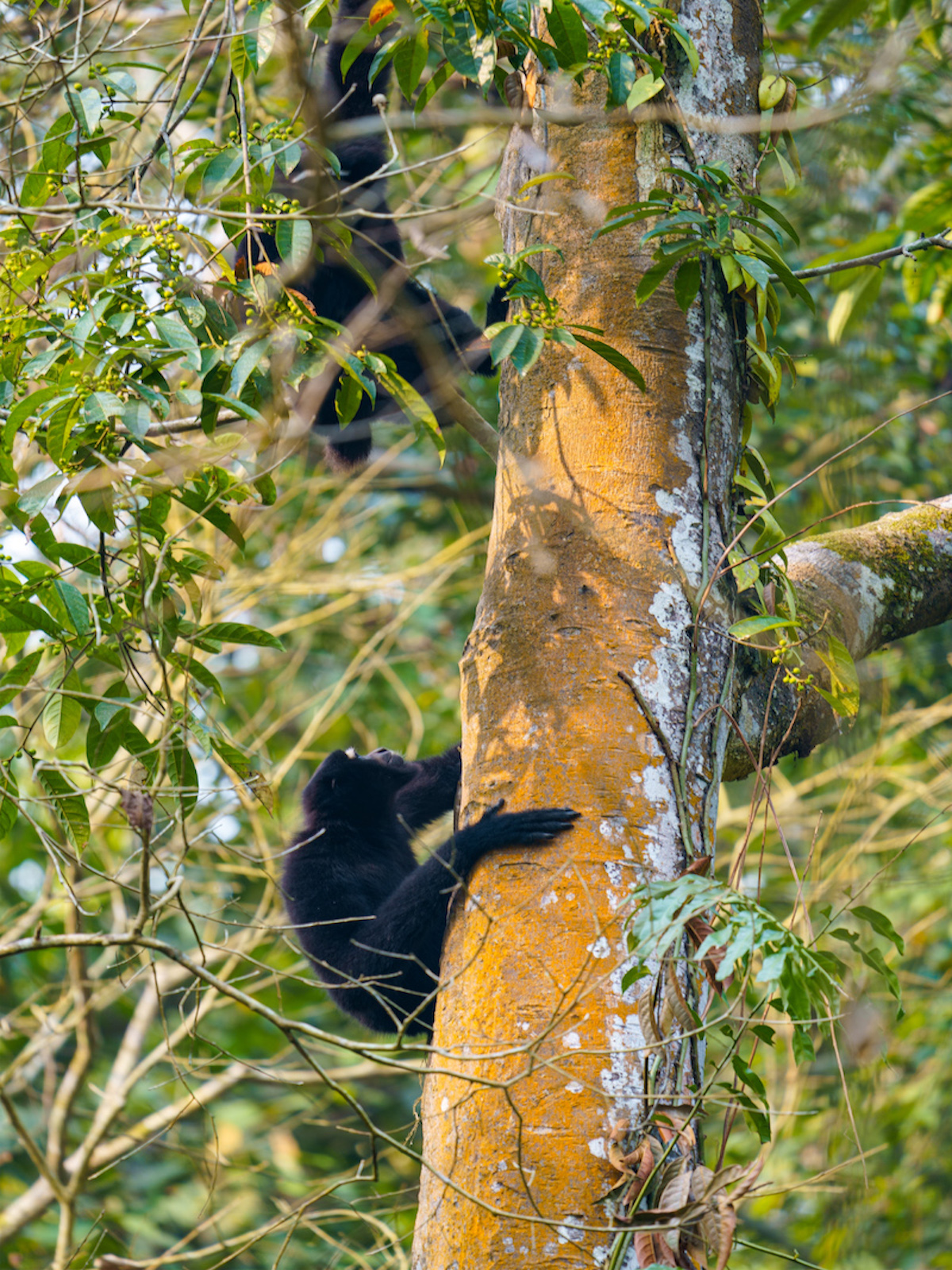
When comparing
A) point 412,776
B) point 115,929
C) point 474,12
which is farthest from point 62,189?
point 115,929

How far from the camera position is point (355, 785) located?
4.74 meters

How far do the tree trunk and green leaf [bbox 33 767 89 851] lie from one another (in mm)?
940

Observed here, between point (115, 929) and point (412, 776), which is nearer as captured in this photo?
point (412, 776)

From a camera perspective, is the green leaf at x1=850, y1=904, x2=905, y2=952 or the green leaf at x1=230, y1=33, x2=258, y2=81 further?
the green leaf at x1=230, y1=33, x2=258, y2=81

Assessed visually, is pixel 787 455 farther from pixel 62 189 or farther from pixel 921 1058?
pixel 62 189

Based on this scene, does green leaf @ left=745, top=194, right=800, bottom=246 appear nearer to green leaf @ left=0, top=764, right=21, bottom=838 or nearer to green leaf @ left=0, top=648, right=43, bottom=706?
green leaf @ left=0, top=648, right=43, bottom=706

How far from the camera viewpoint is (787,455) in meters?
7.77

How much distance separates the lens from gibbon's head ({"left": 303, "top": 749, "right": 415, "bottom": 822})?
4.70m

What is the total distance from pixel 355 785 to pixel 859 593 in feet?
7.48

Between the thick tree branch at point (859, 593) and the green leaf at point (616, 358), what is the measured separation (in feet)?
2.69

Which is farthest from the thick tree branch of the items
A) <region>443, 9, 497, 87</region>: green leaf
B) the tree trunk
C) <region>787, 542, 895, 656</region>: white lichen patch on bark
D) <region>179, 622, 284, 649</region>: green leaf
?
<region>443, 9, 497, 87</region>: green leaf

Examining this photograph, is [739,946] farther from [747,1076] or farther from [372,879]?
[372,879]

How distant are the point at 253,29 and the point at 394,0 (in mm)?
318

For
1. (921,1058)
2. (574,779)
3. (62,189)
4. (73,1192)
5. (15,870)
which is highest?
(62,189)
